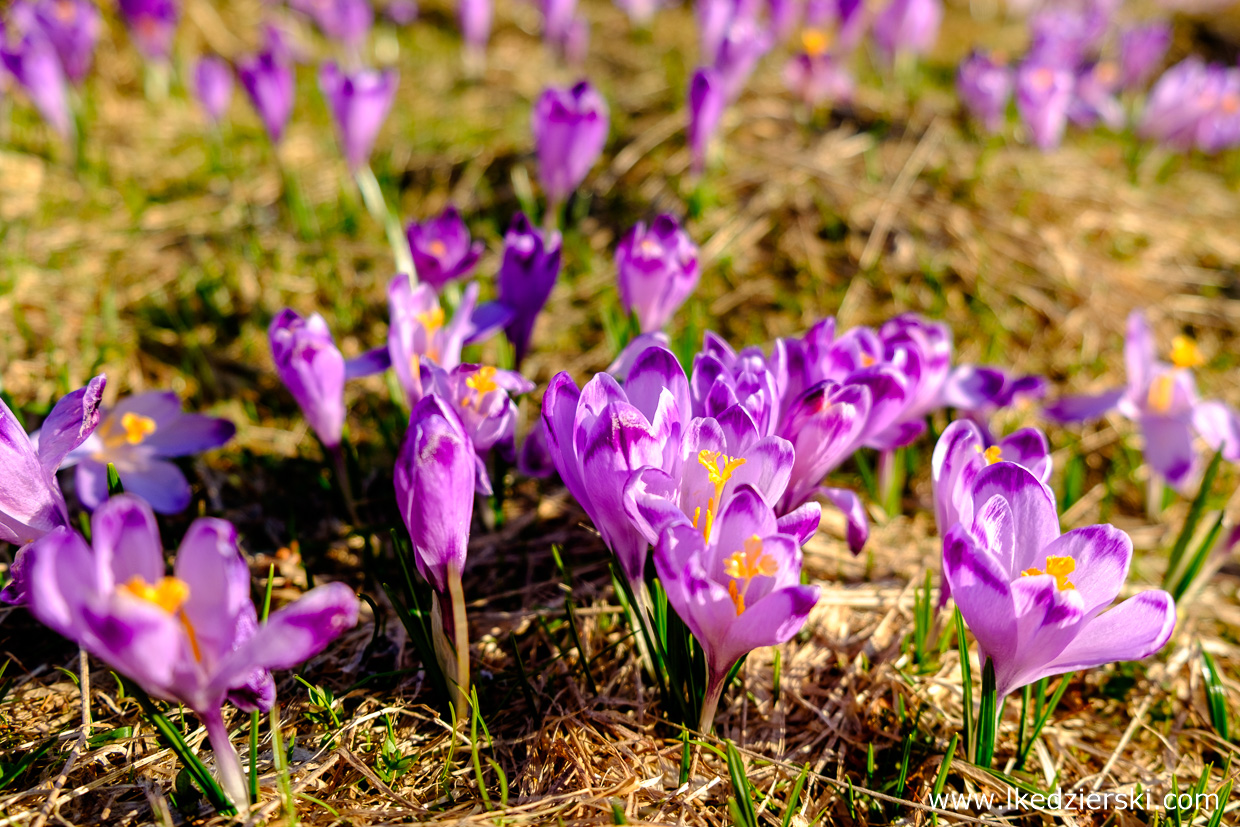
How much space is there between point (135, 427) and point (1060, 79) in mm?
3609

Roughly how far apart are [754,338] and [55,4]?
3.41m

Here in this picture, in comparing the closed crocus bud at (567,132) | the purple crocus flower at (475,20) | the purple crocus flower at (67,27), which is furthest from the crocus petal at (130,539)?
the purple crocus flower at (475,20)

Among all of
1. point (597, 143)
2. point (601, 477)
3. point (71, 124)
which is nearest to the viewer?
point (601, 477)

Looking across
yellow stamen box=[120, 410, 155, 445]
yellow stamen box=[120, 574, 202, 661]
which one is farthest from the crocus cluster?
yellow stamen box=[120, 574, 202, 661]

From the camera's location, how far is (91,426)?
4.71ft

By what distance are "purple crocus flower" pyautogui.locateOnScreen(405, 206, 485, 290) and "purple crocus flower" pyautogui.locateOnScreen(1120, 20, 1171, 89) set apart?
13.7 ft

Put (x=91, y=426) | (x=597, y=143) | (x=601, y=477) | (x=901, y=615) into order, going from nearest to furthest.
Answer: (x=601, y=477)
(x=91, y=426)
(x=901, y=615)
(x=597, y=143)

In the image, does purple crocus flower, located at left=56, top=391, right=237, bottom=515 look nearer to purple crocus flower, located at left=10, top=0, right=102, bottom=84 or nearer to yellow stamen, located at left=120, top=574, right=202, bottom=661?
yellow stamen, located at left=120, top=574, right=202, bottom=661

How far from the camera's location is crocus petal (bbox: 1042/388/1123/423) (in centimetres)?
234

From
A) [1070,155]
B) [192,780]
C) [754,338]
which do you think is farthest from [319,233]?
[1070,155]

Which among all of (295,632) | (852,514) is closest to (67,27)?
(295,632)

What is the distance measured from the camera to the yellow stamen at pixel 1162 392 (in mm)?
2369

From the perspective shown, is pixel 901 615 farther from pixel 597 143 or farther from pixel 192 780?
pixel 597 143

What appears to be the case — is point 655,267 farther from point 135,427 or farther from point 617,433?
point 135,427
